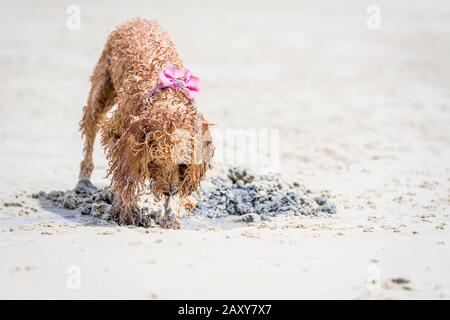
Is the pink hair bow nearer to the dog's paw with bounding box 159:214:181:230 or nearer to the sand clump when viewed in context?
the dog's paw with bounding box 159:214:181:230

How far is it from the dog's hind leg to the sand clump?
0.24m

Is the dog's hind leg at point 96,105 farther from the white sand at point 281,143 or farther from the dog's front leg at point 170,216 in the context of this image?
the dog's front leg at point 170,216

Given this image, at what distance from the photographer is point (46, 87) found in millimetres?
15578

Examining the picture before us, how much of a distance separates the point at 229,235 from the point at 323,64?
1213 cm

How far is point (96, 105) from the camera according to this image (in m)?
9.16

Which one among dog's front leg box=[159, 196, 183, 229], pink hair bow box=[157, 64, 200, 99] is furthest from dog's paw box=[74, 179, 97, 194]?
pink hair bow box=[157, 64, 200, 99]

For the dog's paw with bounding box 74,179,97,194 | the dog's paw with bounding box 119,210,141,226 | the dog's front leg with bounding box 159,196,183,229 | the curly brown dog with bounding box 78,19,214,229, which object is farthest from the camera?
the dog's paw with bounding box 74,179,97,194

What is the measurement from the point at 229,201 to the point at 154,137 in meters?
2.01

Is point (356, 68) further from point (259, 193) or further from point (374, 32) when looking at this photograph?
point (259, 193)

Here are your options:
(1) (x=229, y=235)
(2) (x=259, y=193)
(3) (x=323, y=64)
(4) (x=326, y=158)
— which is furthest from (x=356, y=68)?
(1) (x=229, y=235)

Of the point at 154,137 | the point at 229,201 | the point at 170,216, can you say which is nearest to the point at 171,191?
the point at 170,216

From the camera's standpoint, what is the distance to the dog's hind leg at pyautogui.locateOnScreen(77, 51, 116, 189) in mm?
9070

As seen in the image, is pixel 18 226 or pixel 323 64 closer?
pixel 18 226

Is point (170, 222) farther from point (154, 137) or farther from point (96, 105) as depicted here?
point (96, 105)
